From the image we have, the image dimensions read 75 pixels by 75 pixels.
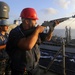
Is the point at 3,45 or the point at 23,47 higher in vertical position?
Result: the point at 23,47

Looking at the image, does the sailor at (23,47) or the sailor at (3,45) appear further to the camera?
the sailor at (3,45)

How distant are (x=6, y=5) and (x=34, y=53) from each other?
5.97 m

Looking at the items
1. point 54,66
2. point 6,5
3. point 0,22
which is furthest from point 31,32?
point 54,66

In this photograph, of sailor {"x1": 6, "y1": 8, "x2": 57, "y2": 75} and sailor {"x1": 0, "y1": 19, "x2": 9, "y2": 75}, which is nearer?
sailor {"x1": 6, "y1": 8, "x2": 57, "y2": 75}

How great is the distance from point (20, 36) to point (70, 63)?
12077 mm

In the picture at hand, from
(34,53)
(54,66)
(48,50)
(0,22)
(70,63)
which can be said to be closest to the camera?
(34,53)

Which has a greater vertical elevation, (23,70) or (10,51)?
(10,51)

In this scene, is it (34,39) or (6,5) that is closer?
(34,39)

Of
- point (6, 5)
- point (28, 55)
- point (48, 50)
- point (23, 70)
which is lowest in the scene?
point (48, 50)

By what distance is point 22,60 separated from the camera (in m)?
3.16

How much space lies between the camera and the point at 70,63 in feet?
48.6

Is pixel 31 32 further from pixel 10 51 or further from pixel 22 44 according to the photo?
pixel 10 51

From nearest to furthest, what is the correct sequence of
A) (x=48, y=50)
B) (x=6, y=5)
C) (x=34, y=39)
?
(x=34, y=39) → (x=6, y=5) → (x=48, y=50)

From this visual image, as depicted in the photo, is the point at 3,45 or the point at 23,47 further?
the point at 3,45
